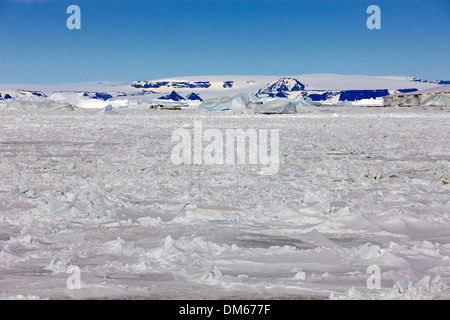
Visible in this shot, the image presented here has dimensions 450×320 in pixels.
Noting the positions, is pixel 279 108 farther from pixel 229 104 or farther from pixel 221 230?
pixel 221 230

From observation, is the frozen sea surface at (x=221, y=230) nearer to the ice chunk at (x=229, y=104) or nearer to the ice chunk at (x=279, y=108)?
the ice chunk at (x=279, y=108)

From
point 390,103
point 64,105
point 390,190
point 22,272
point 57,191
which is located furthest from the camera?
point 390,103

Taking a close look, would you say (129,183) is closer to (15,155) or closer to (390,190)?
(390,190)

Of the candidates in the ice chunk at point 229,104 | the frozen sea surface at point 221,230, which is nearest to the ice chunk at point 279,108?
the ice chunk at point 229,104

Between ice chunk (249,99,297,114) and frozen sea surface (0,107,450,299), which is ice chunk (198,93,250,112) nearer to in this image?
ice chunk (249,99,297,114)

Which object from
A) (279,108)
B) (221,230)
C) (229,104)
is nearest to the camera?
(221,230)

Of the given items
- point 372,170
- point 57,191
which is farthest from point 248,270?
point 372,170

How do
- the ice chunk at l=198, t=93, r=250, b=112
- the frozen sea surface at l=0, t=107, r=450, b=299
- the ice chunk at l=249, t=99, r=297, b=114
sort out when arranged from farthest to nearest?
the ice chunk at l=198, t=93, r=250, b=112
the ice chunk at l=249, t=99, r=297, b=114
the frozen sea surface at l=0, t=107, r=450, b=299

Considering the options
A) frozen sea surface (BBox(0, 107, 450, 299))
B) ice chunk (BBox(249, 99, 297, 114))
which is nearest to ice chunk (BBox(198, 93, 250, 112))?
ice chunk (BBox(249, 99, 297, 114))

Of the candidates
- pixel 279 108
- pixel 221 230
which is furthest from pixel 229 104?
pixel 221 230
